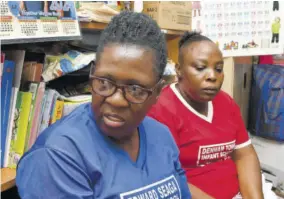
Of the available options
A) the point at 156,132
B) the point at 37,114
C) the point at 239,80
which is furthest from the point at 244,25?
the point at 37,114

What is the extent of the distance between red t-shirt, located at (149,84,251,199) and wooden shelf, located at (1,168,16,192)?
1.68ft

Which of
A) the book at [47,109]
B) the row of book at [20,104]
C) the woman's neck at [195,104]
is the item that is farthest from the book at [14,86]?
the woman's neck at [195,104]

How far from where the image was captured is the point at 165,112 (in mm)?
1158

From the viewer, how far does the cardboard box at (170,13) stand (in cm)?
163

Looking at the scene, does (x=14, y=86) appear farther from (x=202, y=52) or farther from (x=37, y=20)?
(x=202, y=52)

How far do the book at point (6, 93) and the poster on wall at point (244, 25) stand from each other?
4.23ft

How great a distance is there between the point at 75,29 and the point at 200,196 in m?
0.76

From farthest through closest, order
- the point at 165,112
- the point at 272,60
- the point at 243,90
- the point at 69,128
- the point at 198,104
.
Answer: the point at 272,60 < the point at 243,90 < the point at 198,104 < the point at 165,112 < the point at 69,128

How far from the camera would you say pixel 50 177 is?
0.58 metres

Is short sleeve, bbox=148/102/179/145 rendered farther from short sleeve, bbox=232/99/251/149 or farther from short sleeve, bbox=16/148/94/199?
short sleeve, bbox=16/148/94/199

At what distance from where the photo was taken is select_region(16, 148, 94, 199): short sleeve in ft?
1.88

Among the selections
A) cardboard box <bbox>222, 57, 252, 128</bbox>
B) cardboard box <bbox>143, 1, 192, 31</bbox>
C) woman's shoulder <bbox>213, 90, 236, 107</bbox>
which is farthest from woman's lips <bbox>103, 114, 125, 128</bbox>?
cardboard box <bbox>222, 57, 252, 128</bbox>

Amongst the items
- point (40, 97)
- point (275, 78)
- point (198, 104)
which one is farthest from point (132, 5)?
point (275, 78)

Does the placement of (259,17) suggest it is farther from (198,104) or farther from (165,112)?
(165,112)
